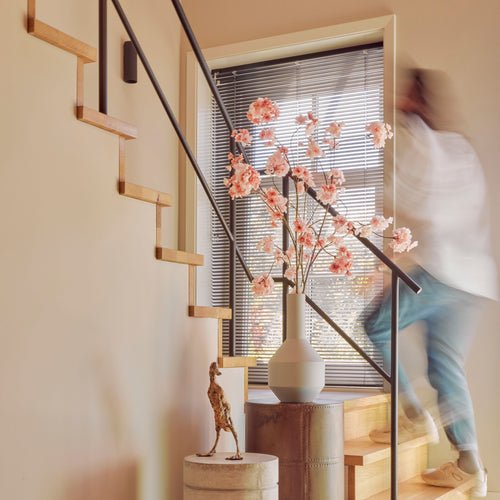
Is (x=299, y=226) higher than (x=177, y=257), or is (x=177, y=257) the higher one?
(x=299, y=226)

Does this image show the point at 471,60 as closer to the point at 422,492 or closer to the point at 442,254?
the point at 442,254

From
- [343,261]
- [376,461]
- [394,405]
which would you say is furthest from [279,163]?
[376,461]

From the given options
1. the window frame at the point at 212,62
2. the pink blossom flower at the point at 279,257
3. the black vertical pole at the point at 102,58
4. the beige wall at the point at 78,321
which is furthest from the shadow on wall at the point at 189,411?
the window frame at the point at 212,62

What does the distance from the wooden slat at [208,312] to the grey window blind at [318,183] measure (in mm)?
1297

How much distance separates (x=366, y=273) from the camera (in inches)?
166

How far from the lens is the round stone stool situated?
239 centimetres

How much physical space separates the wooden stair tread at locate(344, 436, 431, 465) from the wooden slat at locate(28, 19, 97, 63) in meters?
1.91

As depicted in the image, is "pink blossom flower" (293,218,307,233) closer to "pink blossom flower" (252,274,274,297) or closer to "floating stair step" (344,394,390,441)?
"pink blossom flower" (252,274,274,297)

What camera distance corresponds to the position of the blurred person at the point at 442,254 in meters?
3.77

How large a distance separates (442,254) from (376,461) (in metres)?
1.24

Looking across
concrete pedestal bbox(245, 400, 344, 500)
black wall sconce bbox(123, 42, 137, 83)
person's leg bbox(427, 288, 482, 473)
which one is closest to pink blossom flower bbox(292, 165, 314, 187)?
concrete pedestal bbox(245, 400, 344, 500)

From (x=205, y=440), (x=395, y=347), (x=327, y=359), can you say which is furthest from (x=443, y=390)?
(x=205, y=440)

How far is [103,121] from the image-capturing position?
2.52 metres

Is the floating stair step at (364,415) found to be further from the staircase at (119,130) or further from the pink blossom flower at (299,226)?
the pink blossom flower at (299,226)
